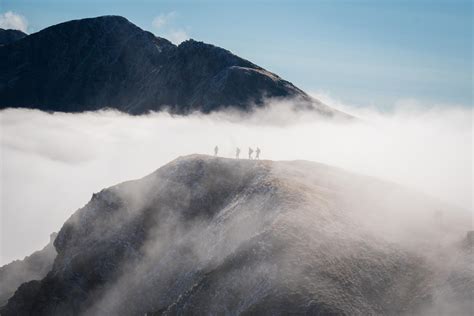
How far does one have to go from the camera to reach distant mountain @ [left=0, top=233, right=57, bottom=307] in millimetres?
113875

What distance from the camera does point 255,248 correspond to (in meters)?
66.4

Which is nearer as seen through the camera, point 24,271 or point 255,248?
point 255,248

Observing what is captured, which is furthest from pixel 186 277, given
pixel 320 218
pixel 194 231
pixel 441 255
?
pixel 441 255

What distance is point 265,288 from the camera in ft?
198

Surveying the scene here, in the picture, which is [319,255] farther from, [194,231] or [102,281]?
[102,281]

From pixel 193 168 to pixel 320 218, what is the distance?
34754 mm

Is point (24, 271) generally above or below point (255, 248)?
below

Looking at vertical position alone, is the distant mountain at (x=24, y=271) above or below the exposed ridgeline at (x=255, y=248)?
below

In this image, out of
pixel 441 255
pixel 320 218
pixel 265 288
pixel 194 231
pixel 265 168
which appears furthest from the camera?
pixel 265 168

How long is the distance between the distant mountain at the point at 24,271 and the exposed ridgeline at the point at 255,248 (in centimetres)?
1521

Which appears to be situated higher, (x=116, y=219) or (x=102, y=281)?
(x=116, y=219)

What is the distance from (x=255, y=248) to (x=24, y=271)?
77.7 m

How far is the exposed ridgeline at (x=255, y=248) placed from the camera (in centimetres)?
5922

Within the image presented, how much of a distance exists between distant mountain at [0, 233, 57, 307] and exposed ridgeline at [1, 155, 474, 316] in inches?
599
